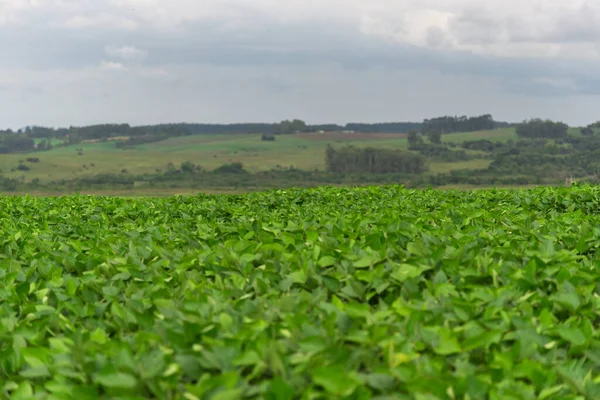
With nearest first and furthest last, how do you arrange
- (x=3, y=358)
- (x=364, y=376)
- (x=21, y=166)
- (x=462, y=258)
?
(x=364, y=376), (x=3, y=358), (x=462, y=258), (x=21, y=166)

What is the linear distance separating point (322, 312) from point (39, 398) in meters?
1.74

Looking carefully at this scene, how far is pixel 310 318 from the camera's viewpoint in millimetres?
4406

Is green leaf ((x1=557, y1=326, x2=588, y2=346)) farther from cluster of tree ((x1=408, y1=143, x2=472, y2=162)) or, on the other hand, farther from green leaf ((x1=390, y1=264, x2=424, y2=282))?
cluster of tree ((x1=408, y1=143, x2=472, y2=162))

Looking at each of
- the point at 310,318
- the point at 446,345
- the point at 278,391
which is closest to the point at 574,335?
the point at 446,345

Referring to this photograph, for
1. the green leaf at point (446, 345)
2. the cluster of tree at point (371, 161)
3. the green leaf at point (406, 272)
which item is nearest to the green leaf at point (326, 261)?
the green leaf at point (406, 272)

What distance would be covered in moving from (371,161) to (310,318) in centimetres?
16864

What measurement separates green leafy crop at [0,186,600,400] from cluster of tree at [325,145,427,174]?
160m

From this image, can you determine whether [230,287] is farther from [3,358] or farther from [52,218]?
[52,218]

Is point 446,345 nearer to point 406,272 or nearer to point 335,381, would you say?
point 335,381

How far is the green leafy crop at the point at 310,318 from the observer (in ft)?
11.8

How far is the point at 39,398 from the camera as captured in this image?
146 inches

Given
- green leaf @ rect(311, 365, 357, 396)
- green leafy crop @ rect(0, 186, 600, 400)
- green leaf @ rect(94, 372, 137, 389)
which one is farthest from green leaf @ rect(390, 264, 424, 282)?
green leaf @ rect(94, 372, 137, 389)

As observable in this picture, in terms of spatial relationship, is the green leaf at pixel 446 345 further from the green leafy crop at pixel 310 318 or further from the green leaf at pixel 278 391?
the green leaf at pixel 278 391

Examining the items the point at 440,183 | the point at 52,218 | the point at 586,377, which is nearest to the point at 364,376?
the point at 586,377
